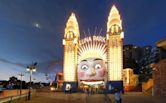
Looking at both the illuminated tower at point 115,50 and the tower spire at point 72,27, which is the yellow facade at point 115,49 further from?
the tower spire at point 72,27

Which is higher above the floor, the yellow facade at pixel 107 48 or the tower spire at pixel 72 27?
the tower spire at pixel 72 27

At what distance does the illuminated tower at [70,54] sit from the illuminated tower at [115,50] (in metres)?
7.90

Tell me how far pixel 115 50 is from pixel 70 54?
34.3 feet

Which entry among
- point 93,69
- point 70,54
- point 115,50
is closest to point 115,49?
point 115,50

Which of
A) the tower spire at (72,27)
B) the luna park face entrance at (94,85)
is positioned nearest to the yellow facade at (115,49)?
the luna park face entrance at (94,85)

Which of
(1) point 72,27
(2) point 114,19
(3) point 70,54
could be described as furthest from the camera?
(1) point 72,27

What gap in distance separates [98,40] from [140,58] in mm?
87878

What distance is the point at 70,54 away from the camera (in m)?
59.4

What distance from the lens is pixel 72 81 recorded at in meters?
59.1

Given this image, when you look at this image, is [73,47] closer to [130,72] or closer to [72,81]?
[72,81]

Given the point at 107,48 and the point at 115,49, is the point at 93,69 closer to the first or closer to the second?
the point at 107,48

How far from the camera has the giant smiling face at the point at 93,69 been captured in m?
55.8

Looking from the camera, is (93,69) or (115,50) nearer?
(115,50)

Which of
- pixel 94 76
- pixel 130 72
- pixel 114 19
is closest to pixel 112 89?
pixel 94 76
